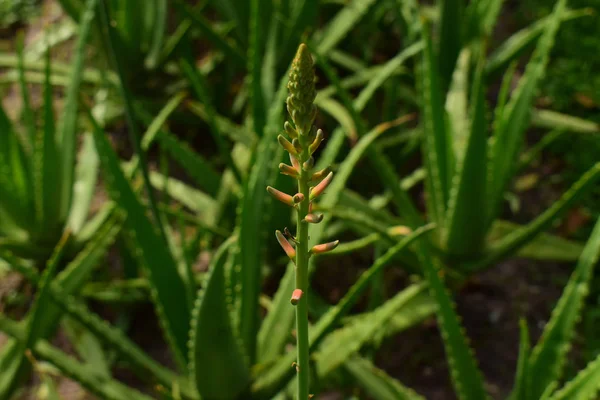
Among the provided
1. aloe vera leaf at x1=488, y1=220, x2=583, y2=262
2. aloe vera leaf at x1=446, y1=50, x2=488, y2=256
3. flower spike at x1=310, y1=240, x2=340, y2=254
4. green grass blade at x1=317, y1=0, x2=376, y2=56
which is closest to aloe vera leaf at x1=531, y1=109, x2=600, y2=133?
aloe vera leaf at x1=488, y1=220, x2=583, y2=262

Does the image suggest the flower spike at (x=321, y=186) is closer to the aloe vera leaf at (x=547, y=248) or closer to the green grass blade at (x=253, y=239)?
the green grass blade at (x=253, y=239)

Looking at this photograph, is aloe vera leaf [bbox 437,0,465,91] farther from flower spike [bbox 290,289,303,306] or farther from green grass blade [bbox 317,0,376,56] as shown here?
flower spike [bbox 290,289,303,306]

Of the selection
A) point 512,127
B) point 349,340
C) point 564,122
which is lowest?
point 349,340

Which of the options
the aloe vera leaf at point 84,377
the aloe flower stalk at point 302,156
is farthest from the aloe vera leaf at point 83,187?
the aloe flower stalk at point 302,156

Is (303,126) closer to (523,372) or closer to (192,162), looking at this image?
(523,372)

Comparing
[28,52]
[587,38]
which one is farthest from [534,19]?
[28,52]

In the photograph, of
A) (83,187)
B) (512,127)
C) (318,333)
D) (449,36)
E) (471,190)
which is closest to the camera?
(318,333)

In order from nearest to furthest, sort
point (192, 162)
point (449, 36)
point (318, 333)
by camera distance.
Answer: point (318, 333) < point (192, 162) < point (449, 36)

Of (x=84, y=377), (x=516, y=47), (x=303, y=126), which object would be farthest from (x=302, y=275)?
(x=516, y=47)
